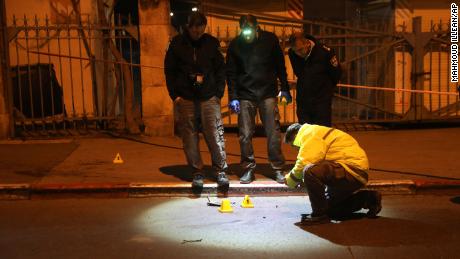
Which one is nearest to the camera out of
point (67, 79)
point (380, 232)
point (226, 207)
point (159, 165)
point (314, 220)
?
point (380, 232)

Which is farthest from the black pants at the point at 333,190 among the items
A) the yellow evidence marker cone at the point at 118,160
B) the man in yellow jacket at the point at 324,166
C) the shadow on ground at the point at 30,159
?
the shadow on ground at the point at 30,159

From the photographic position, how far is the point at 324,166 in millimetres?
5520

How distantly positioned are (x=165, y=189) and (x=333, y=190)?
81.9 inches

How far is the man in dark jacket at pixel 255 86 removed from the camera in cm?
688

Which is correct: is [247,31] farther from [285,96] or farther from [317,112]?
[317,112]

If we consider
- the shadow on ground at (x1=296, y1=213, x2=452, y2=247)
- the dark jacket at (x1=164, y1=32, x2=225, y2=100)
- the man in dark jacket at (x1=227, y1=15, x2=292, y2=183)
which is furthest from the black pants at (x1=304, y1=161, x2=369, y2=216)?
the dark jacket at (x1=164, y1=32, x2=225, y2=100)

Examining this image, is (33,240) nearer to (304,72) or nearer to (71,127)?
(304,72)

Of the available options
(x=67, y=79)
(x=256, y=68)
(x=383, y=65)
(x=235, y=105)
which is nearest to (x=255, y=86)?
(x=256, y=68)

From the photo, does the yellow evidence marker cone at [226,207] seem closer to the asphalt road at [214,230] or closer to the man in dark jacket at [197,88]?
the asphalt road at [214,230]

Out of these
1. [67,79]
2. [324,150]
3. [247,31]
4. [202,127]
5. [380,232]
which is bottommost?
[380,232]

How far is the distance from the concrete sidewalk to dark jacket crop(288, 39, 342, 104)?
112 cm

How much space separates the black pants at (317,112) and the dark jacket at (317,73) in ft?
0.11

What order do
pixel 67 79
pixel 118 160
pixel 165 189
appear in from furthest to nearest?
1. pixel 67 79
2. pixel 118 160
3. pixel 165 189

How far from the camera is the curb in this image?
6.87 m
